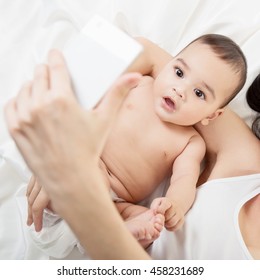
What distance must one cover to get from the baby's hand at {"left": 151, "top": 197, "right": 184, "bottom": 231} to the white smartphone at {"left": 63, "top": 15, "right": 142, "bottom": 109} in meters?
0.34

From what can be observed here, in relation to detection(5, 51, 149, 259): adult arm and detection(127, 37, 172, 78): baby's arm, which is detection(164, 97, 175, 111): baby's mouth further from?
detection(5, 51, 149, 259): adult arm

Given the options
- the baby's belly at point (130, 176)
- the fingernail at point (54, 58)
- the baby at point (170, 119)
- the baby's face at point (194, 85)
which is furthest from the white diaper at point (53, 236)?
the fingernail at point (54, 58)

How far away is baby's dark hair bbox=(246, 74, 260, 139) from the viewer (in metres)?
1.13

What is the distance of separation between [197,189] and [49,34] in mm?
659

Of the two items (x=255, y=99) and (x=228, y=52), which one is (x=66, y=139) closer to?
(x=228, y=52)

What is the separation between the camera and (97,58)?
2.03 ft

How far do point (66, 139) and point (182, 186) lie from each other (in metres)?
0.50

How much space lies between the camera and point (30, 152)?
0.54 m

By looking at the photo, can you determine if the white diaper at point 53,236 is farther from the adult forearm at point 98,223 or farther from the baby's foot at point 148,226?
the adult forearm at point 98,223

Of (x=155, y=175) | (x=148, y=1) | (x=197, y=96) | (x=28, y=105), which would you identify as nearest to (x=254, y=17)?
(x=148, y=1)

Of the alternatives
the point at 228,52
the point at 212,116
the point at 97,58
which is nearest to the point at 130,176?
the point at 212,116

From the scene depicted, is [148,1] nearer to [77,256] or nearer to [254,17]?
[254,17]

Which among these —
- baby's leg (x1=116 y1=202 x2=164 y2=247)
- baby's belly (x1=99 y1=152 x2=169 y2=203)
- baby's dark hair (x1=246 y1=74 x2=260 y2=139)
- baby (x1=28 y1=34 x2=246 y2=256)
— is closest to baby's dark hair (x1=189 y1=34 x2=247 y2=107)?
baby (x1=28 y1=34 x2=246 y2=256)
